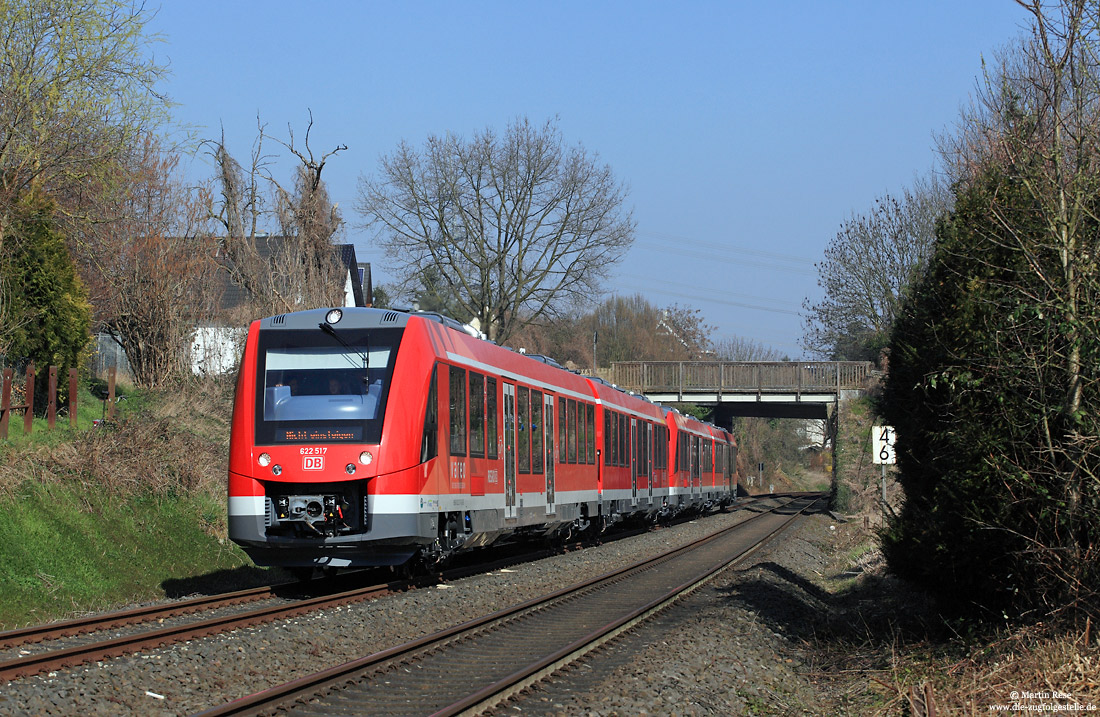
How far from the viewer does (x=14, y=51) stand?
16.9 metres

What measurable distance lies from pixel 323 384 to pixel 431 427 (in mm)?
1324

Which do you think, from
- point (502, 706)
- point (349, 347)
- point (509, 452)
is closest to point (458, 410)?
point (349, 347)

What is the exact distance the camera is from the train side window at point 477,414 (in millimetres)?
14242

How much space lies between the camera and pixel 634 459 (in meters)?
25.8

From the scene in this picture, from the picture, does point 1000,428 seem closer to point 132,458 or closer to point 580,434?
point 580,434

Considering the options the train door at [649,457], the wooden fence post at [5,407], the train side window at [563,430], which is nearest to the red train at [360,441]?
the train side window at [563,430]

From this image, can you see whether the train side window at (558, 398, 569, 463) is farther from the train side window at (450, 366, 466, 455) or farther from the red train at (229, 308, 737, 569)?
the train side window at (450, 366, 466, 455)

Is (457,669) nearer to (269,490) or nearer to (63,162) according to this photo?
(269,490)

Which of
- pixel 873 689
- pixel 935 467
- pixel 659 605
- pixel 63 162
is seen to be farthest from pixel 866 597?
pixel 63 162

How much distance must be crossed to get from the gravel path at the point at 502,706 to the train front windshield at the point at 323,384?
6.37 feet

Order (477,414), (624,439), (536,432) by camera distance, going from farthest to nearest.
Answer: (624,439), (536,432), (477,414)

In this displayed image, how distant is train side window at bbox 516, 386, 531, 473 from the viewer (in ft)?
53.7

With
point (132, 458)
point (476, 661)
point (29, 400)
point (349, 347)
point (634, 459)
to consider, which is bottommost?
point (476, 661)

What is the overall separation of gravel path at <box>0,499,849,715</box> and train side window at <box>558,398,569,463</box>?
16.5 ft
